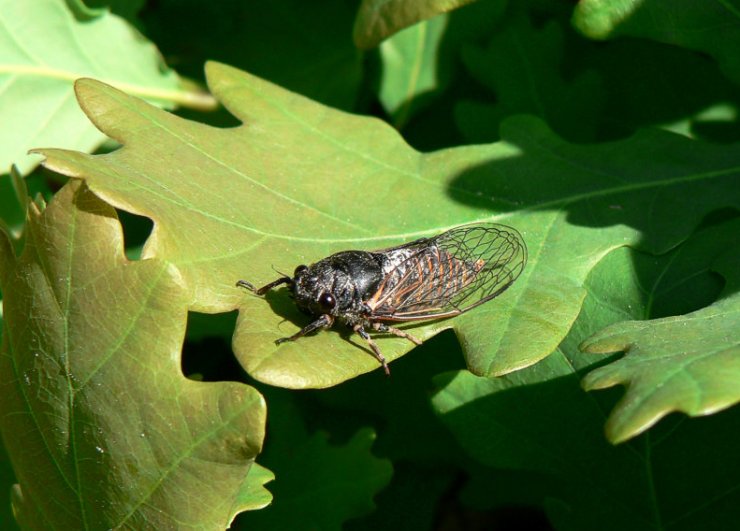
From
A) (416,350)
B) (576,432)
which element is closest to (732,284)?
(576,432)

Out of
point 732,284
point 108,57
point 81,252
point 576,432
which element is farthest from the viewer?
point 108,57

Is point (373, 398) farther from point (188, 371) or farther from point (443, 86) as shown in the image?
point (443, 86)

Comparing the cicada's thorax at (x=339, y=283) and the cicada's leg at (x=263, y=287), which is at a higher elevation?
the cicada's leg at (x=263, y=287)

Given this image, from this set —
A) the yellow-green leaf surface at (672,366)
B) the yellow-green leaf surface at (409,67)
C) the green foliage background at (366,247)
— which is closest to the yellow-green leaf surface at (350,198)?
the green foliage background at (366,247)

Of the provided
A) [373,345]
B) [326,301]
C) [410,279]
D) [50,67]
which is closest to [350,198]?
[410,279]

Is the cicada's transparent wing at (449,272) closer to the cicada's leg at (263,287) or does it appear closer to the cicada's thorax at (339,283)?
the cicada's thorax at (339,283)

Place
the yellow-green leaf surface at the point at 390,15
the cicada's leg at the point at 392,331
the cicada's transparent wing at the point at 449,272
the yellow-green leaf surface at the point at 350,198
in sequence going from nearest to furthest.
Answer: the yellow-green leaf surface at the point at 350,198
the cicada's leg at the point at 392,331
the cicada's transparent wing at the point at 449,272
the yellow-green leaf surface at the point at 390,15

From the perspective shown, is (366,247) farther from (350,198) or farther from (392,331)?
(392,331)
